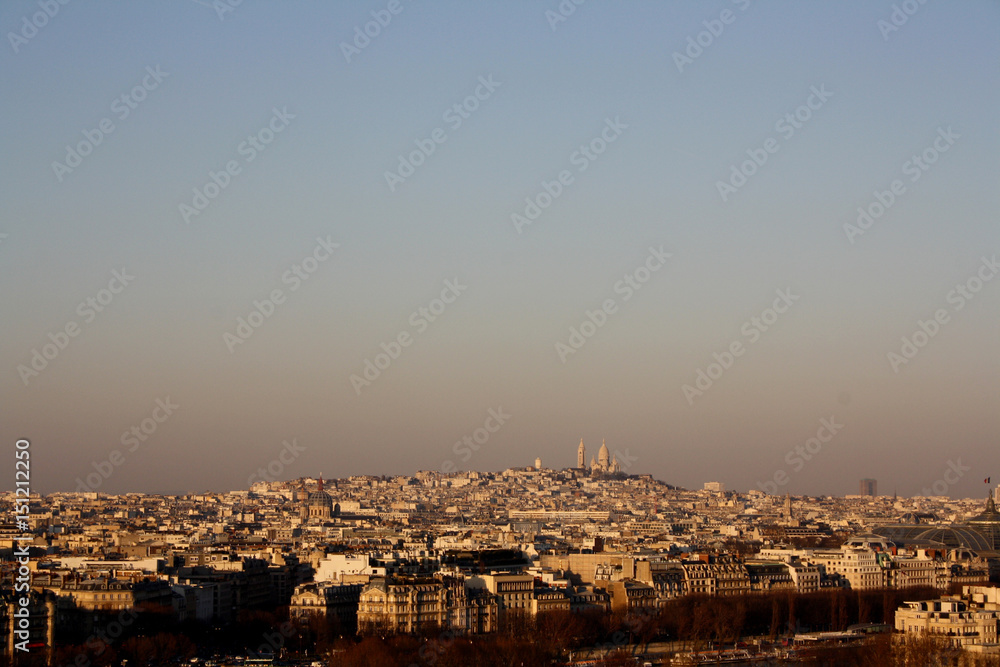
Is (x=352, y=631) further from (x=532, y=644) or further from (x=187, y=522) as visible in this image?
(x=187, y=522)

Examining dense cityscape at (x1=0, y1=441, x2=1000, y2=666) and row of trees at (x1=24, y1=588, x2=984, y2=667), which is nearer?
row of trees at (x1=24, y1=588, x2=984, y2=667)

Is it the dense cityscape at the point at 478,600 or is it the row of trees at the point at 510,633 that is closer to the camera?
the row of trees at the point at 510,633

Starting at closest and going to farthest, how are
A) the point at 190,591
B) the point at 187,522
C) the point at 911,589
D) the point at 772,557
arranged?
the point at 190,591, the point at 911,589, the point at 772,557, the point at 187,522

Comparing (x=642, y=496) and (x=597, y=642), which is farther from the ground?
(x=642, y=496)

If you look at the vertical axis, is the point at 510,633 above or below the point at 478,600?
below

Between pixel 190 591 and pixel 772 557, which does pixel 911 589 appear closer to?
pixel 772 557

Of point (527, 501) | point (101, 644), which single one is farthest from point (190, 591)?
point (527, 501)

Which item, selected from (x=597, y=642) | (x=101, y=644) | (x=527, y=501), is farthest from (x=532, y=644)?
(x=527, y=501)

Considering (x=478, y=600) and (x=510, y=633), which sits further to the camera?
(x=478, y=600)

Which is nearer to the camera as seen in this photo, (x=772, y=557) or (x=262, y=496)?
(x=772, y=557)

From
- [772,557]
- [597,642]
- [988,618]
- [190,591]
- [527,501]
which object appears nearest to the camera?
[988,618]
